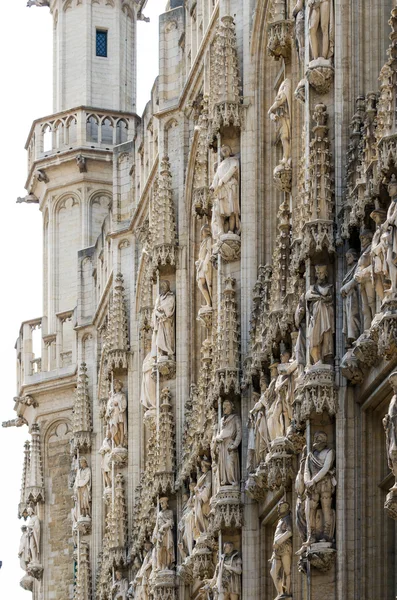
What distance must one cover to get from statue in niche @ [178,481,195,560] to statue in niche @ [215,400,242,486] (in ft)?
13.2

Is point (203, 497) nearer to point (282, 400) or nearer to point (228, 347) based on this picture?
point (228, 347)

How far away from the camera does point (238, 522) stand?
121 ft

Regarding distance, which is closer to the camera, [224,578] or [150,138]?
[224,578]

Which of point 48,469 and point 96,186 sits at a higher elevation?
point 96,186

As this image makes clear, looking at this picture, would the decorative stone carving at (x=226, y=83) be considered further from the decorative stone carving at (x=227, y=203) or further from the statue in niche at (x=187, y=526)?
the statue in niche at (x=187, y=526)

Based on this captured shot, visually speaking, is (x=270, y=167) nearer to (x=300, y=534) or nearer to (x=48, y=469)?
(x=300, y=534)

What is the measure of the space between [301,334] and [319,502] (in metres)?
2.70

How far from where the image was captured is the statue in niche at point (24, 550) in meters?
62.5

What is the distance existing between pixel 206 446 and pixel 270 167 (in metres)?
5.03

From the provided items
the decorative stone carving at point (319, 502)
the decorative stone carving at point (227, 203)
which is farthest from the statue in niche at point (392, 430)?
the decorative stone carving at point (227, 203)

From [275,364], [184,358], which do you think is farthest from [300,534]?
[184,358]

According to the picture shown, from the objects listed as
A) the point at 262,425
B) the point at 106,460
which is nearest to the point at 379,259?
the point at 262,425

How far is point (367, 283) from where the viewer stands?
2994cm

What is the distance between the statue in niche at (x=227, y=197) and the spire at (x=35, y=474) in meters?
24.3
